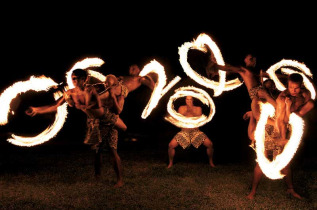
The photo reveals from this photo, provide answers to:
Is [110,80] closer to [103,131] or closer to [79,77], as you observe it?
[79,77]

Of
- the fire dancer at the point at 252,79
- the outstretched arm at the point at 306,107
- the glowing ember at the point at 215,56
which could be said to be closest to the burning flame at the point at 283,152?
the outstretched arm at the point at 306,107

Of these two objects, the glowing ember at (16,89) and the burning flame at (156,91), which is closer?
the glowing ember at (16,89)

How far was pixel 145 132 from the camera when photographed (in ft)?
37.0

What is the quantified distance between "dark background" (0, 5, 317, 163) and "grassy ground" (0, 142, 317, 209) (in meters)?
2.24

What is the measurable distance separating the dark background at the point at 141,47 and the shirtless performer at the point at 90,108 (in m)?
4.02

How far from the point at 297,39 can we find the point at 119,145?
5814mm

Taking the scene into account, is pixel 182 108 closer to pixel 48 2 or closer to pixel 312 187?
pixel 312 187

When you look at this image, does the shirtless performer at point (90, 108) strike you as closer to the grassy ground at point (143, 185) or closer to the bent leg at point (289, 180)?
the grassy ground at point (143, 185)

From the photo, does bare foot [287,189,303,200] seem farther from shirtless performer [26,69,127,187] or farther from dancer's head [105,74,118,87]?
dancer's head [105,74,118,87]

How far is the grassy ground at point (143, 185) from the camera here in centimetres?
486

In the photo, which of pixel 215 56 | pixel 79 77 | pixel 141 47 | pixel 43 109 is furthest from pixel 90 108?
pixel 141 47

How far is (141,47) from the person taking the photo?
11172 millimetres

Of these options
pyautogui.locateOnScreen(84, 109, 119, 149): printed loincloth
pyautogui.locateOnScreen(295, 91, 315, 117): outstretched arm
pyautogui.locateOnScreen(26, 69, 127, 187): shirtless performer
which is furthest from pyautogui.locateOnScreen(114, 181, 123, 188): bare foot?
pyautogui.locateOnScreen(295, 91, 315, 117): outstretched arm

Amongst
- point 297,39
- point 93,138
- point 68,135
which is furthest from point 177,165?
point 297,39
